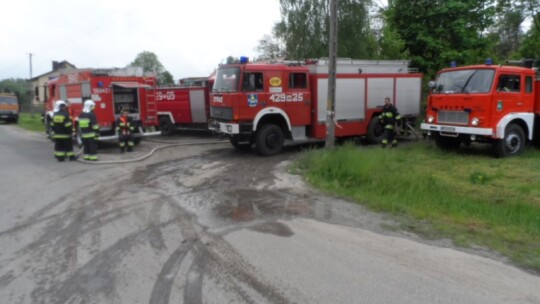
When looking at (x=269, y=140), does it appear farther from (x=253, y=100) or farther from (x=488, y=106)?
(x=488, y=106)

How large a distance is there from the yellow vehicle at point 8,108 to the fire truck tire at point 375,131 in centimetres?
2775

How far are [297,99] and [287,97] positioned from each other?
1.16 feet

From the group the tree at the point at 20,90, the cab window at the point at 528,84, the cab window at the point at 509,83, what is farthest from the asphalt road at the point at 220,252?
the tree at the point at 20,90

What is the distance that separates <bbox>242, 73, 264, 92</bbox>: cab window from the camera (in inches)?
448

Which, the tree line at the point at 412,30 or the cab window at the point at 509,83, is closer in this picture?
the cab window at the point at 509,83

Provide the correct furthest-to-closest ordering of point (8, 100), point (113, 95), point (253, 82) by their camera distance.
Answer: point (8, 100)
point (113, 95)
point (253, 82)

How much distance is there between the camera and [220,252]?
4.81 metres

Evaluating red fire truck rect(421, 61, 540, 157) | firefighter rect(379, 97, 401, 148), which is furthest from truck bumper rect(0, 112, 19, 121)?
red fire truck rect(421, 61, 540, 157)

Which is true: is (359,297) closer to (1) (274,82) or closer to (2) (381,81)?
(1) (274,82)

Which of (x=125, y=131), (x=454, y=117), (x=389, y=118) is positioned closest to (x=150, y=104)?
(x=125, y=131)

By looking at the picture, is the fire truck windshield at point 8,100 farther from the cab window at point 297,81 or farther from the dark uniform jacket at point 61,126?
the cab window at point 297,81

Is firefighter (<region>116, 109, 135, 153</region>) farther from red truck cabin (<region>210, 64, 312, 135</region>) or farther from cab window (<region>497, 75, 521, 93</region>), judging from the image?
cab window (<region>497, 75, 521, 93</region>)

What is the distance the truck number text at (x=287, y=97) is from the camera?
11.8 m

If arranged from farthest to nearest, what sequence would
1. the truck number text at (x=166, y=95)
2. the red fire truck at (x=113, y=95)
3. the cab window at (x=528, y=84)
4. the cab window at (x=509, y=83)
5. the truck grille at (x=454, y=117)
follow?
the truck number text at (x=166, y=95) < the red fire truck at (x=113, y=95) < the cab window at (x=528, y=84) < the truck grille at (x=454, y=117) < the cab window at (x=509, y=83)
